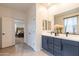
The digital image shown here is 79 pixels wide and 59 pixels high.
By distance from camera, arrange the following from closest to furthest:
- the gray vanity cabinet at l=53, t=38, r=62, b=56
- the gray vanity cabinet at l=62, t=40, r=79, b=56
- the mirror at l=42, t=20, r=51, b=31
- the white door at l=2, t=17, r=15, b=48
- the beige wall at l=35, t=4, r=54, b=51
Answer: the gray vanity cabinet at l=62, t=40, r=79, b=56 → the gray vanity cabinet at l=53, t=38, r=62, b=56 → the beige wall at l=35, t=4, r=54, b=51 → the mirror at l=42, t=20, r=51, b=31 → the white door at l=2, t=17, r=15, b=48

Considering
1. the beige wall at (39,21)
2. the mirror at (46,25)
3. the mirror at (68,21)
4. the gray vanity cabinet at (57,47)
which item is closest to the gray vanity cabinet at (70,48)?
the gray vanity cabinet at (57,47)

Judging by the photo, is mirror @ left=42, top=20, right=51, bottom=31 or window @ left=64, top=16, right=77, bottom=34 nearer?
window @ left=64, top=16, right=77, bottom=34

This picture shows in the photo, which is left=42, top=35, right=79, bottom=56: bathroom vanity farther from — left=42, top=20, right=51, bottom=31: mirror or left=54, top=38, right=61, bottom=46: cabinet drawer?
left=42, top=20, right=51, bottom=31: mirror

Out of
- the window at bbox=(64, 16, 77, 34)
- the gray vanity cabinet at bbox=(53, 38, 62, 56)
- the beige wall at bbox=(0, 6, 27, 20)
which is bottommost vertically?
the gray vanity cabinet at bbox=(53, 38, 62, 56)

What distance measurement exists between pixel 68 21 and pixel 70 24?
0.16 metres

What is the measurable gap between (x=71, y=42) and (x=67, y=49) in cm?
31

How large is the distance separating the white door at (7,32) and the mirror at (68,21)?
320cm

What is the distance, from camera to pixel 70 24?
4465 mm

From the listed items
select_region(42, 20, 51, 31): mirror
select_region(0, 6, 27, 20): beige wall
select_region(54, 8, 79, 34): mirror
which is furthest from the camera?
select_region(0, 6, 27, 20): beige wall

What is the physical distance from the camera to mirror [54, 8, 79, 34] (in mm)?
4184

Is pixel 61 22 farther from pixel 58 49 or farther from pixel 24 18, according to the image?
pixel 24 18

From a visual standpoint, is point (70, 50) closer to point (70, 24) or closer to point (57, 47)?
point (57, 47)

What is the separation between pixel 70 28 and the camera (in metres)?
4.40

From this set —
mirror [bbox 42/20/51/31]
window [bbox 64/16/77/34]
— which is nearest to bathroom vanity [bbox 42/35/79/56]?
window [bbox 64/16/77/34]
